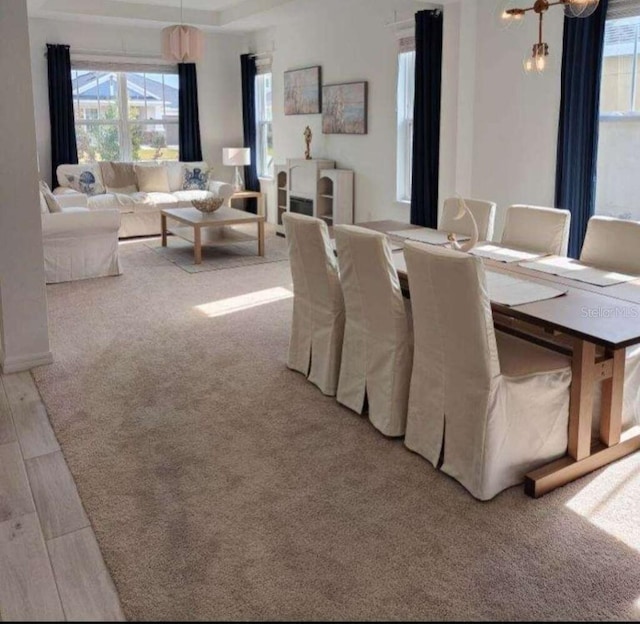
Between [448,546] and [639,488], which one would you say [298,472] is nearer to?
[448,546]

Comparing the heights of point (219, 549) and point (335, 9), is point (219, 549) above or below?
below

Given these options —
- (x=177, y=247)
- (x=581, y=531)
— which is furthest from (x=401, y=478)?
(x=177, y=247)

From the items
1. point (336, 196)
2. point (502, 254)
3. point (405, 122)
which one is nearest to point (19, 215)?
point (502, 254)

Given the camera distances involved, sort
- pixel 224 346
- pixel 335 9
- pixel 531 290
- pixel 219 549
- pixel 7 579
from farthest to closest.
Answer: pixel 335 9, pixel 224 346, pixel 531 290, pixel 219 549, pixel 7 579

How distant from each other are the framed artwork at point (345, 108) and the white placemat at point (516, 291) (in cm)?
476

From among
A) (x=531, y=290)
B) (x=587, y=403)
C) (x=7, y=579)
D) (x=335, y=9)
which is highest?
(x=335, y=9)

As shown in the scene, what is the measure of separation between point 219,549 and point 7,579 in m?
0.66

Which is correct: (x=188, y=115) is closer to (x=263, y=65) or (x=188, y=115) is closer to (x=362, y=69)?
(x=263, y=65)

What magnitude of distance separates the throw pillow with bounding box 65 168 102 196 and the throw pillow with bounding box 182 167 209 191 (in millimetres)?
1193

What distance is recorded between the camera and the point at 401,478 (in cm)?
279

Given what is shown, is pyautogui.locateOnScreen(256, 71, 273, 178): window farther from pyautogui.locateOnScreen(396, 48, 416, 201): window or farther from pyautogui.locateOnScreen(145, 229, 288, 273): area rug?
pyautogui.locateOnScreen(396, 48, 416, 201): window

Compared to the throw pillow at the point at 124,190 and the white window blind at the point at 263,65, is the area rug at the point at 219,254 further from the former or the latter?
the white window blind at the point at 263,65

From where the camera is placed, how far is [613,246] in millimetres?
3490

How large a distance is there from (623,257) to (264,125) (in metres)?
7.21
